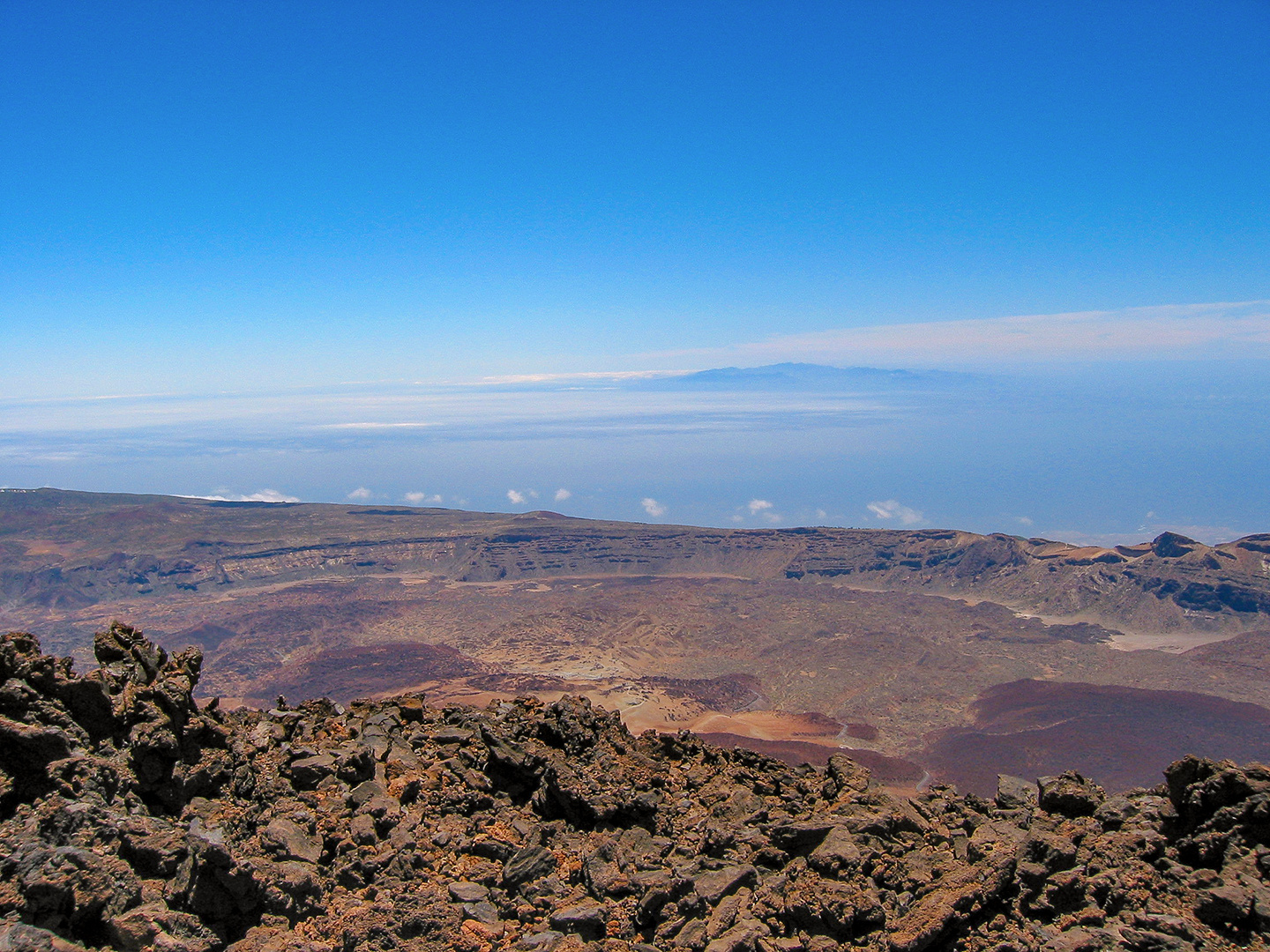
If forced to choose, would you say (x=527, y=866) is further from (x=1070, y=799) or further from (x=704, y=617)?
(x=704, y=617)

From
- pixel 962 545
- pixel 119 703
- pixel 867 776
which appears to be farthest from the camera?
pixel 962 545

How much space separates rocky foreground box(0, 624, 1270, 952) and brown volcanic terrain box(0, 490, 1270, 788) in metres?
37.2

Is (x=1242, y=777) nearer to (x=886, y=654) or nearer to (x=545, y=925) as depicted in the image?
(x=545, y=925)

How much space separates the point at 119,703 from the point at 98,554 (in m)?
128

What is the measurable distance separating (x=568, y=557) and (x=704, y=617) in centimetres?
3872

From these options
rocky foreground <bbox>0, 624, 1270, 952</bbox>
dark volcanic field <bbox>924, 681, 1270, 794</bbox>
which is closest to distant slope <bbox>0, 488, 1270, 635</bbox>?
dark volcanic field <bbox>924, 681, 1270, 794</bbox>

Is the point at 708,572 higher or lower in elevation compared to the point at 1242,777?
lower

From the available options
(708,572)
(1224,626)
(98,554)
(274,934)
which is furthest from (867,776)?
(98,554)

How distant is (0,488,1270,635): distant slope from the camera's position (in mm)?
94375

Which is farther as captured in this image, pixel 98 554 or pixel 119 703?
pixel 98 554

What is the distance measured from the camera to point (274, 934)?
868 centimetres

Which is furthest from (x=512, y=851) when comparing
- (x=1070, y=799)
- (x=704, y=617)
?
(x=704, y=617)

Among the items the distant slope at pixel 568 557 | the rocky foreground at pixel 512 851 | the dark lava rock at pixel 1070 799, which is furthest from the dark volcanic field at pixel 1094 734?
the rocky foreground at pixel 512 851

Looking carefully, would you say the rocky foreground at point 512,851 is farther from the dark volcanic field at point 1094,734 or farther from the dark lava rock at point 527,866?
the dark volcanic field at point 1094,734
